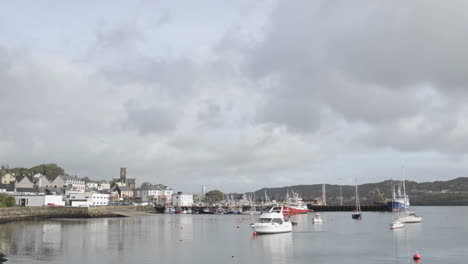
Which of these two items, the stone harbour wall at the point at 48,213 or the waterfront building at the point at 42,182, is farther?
the waterfront building at the point at 42,182

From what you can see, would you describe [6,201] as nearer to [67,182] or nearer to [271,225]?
[67,182]

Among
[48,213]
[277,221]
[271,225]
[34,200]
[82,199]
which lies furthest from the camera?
[82,199]

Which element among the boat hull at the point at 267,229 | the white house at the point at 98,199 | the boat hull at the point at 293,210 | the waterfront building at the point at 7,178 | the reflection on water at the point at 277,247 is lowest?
the boat hull at the point at 293,210

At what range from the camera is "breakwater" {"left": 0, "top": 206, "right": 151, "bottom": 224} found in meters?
104

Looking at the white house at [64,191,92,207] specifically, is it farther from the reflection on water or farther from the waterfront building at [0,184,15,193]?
the reflection on water

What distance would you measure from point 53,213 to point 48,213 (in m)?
1.61

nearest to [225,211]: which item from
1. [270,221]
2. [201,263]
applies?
[270,221]

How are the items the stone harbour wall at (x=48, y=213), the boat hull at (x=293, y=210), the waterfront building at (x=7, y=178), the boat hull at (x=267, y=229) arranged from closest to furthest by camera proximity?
the boat hull at (x=267, y=229), the stone harbour wall at (x=48, y=213), the boat hull at (x=293, y=210), the waterfront building at (x=7, y=178)

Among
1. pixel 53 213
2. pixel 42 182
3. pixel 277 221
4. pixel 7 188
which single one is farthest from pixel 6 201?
pixel 277 221

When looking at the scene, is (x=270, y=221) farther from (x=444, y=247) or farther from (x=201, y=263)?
(x=201, y=263)

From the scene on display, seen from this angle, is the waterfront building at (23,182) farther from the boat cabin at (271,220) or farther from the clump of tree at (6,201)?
the boat cabin at (271,220)

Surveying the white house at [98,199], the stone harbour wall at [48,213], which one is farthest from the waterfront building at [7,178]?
the stone harbour wall at [48,213]

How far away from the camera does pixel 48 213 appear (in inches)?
4744

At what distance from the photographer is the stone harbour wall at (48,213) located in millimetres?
103875
